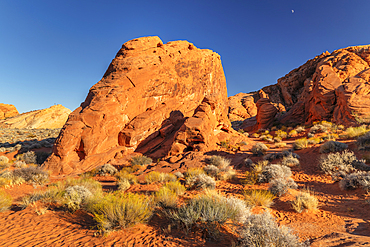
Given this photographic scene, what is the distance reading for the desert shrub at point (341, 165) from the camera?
→ 6.94 metres

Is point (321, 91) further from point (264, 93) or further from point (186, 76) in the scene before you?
point (264, 93)

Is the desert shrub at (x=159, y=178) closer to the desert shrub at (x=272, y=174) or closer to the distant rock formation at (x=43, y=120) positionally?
the desert shrub at (x=272, y=174)

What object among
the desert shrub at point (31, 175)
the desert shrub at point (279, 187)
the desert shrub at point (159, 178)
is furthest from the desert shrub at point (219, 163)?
the desert shrub at point (31, 175)

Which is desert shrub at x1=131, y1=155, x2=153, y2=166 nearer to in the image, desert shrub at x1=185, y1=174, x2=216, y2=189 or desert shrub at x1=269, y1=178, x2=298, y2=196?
desert shrub at x1=185, y1=174, x2=216, y2=189

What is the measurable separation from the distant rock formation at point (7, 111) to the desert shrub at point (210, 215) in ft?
285

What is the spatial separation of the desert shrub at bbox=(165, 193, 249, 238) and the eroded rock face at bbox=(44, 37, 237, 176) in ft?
25.9

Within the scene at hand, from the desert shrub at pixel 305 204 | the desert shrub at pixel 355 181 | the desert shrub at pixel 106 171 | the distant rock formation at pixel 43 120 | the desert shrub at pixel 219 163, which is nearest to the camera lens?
the desert shrub at pixel 305 204

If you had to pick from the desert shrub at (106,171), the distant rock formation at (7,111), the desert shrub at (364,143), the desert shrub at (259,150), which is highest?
the distant rock formation at (7,111)

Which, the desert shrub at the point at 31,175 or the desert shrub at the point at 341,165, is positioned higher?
the desert shrub at the point at 341,165

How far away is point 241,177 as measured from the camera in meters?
8.51

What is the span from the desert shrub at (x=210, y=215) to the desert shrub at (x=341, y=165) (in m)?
5.21

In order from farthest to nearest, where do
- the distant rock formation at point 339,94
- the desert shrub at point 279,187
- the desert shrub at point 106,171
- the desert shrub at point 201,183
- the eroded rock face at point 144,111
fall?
the distant rock formation at point 339,94 → the eroded rock face at point 144,111 → the desert shrub at point 106,171 → the desert shrub at point 201,183 → the desert shrub at point 279,187

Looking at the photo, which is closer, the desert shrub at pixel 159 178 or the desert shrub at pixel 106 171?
the desert shrub at pixel 159 178

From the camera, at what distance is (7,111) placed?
63.8m
